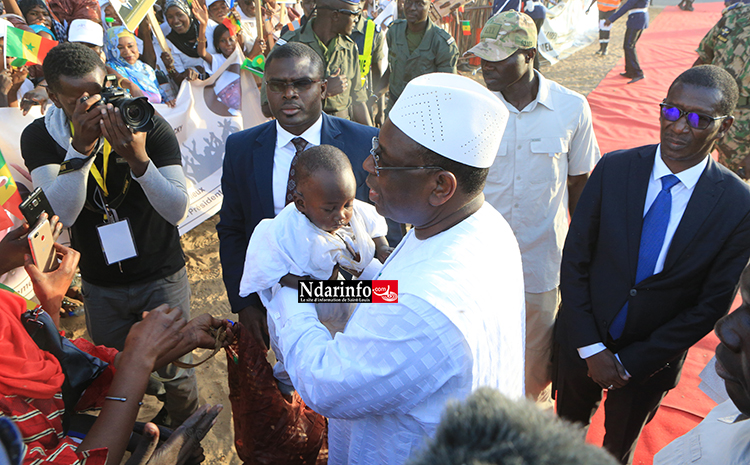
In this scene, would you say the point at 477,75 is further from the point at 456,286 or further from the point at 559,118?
the point at 456,286

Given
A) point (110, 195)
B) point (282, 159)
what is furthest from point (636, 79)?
point (110, 195)

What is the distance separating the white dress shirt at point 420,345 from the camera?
3.94ft

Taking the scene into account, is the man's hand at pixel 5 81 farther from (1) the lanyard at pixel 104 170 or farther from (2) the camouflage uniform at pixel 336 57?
(1) the lanyard at pixel 104 170

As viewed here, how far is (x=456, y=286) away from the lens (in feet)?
4.07

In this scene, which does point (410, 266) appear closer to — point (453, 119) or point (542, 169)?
point (453, 119)

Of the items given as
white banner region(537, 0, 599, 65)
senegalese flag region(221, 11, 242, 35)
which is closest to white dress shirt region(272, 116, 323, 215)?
senegalese flag region(221, 11, 242, 35)

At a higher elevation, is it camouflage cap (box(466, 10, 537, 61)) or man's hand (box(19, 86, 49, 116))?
camouflage cap (box(466, 10, 537, 61))

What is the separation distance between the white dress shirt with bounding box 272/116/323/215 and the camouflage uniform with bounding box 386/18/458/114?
3.96 metres

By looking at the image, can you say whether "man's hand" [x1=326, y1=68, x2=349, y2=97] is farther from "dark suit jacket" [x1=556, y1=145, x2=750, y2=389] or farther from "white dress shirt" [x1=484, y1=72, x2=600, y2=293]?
"dark suit jacket" [x1=556, y1=145, x2=750, y2=389]

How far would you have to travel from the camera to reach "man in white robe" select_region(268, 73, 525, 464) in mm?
1211

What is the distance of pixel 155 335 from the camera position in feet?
5.56

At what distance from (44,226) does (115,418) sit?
1098mm

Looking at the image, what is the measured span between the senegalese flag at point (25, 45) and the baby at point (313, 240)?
287 centimetres

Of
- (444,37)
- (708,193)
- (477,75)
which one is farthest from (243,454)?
(477,75)
